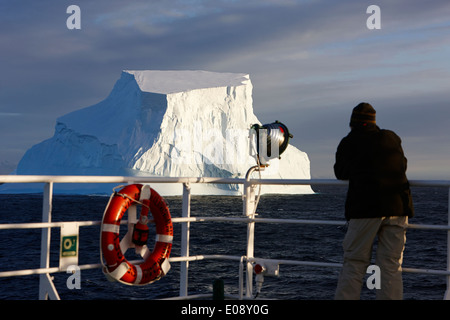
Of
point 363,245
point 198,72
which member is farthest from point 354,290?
point 198,72

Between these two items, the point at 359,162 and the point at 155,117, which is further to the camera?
the point at 155,117

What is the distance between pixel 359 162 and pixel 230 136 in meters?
36.2

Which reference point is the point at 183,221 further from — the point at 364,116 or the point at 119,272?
the point at 364,116

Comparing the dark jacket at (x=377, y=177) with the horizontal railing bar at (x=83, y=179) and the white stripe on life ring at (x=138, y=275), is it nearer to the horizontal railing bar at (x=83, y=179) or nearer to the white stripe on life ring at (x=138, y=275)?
the horizontal railing bar at (x=83, y=179)

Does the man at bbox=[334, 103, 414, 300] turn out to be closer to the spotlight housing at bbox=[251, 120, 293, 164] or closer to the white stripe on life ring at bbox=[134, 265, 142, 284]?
the spotlight housing at bbox=[251, 120, 293, 164]

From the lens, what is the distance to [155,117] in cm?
3766

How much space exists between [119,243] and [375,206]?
5.24ft

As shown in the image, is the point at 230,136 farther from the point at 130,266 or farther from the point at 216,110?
the point at 130,266

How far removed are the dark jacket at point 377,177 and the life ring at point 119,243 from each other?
1250mm

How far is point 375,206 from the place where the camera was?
117 inches

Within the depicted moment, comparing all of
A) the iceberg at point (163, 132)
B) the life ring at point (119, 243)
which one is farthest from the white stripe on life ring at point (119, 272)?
the iceberg at point (163, 132)

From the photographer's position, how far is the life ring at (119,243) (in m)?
3.13

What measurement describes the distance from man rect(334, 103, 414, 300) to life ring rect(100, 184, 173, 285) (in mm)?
1193
